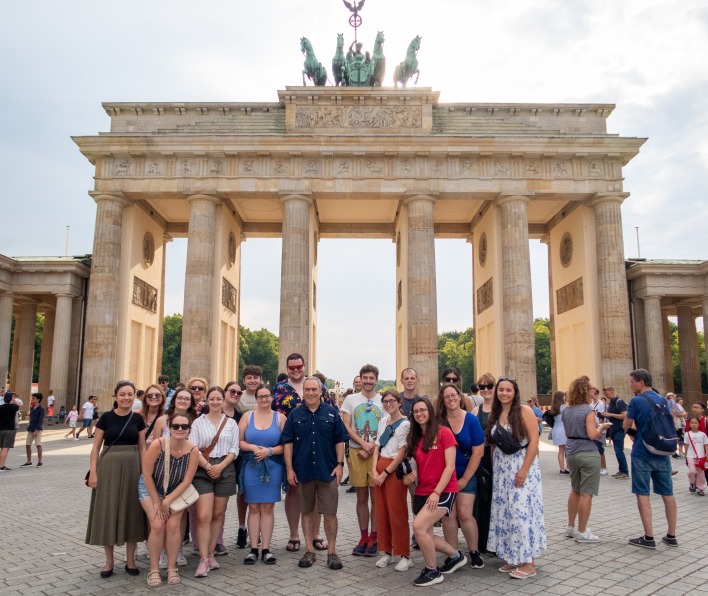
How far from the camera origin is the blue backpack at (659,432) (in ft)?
24.0

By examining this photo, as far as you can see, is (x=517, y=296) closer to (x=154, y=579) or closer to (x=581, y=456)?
(x=581, y=456)

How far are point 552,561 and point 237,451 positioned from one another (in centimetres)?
394

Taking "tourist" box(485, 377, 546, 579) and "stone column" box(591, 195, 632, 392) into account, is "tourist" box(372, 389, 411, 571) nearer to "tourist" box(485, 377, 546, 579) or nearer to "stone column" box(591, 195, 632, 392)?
"tourist" box(485, 377, 546, 579)

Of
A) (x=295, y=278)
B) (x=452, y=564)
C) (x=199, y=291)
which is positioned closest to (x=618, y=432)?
(x=452, y=564)

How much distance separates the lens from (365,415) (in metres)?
7.77

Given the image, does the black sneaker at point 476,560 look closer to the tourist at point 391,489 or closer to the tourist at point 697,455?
the tourist at point 391,489

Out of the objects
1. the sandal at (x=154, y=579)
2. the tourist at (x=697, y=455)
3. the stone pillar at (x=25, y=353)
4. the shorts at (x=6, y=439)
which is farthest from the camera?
the stone pillar at (x=25, y=353)

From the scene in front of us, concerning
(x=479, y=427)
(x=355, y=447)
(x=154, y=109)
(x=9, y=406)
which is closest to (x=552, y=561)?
(x=479, y=427)

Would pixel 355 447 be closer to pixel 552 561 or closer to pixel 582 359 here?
pixel 552 561

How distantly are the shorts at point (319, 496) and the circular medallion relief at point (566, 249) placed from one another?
2876 cm

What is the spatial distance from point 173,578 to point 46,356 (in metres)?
37.2

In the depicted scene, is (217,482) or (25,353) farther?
(25,353)

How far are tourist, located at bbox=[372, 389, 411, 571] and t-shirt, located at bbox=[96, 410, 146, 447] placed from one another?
278 cm

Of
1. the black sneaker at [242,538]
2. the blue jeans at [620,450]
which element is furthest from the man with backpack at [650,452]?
the blue jeans at [620,450]
